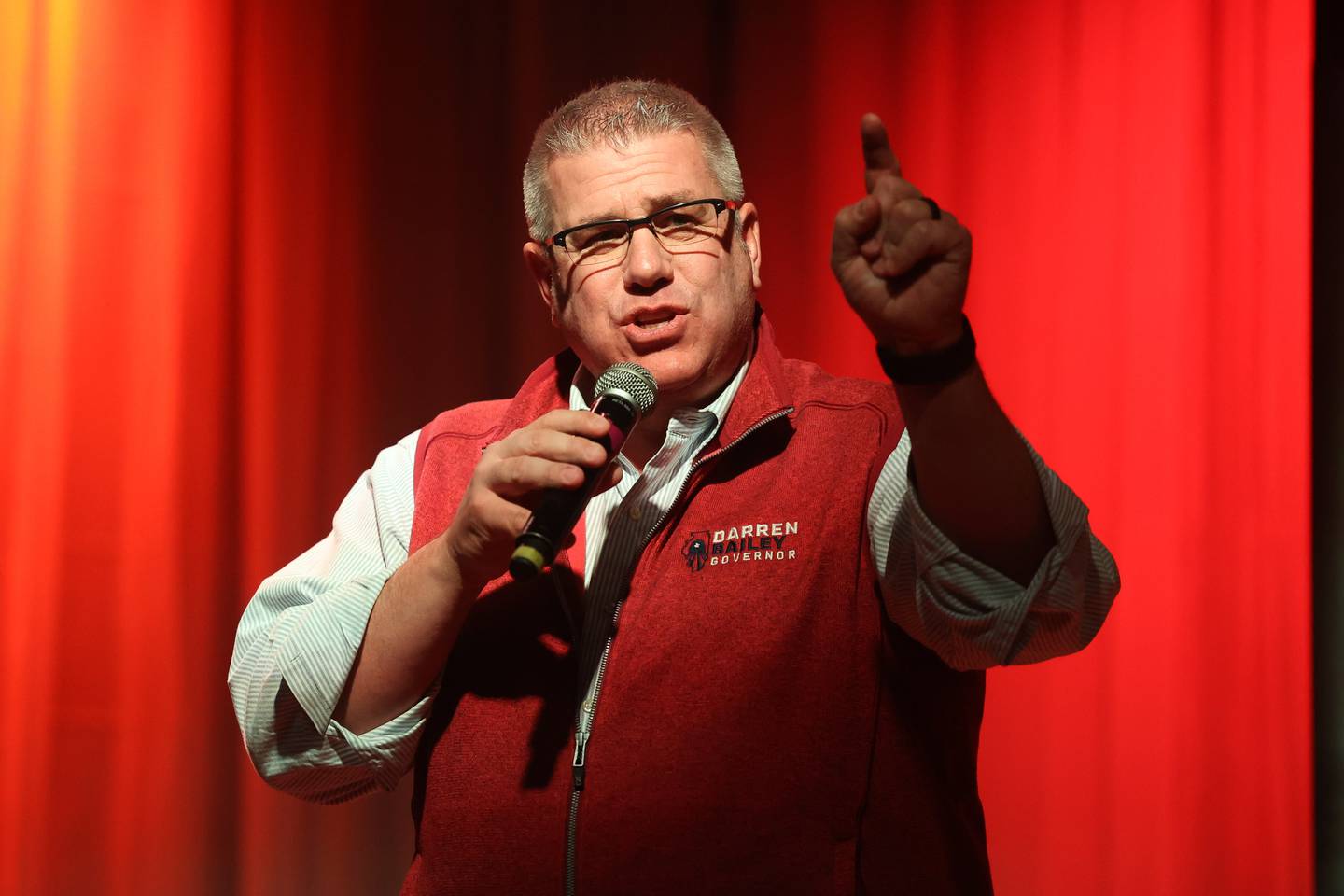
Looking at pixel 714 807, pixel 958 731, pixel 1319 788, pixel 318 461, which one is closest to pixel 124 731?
pixel 318 461

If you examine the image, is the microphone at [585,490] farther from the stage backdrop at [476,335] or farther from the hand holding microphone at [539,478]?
the stage backdrop at [476,335]

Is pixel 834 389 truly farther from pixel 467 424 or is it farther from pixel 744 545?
pixel 467 424

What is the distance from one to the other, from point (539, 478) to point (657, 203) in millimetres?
509

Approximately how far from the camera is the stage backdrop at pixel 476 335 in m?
1.98

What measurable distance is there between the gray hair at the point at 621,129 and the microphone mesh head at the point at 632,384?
1.14 ft

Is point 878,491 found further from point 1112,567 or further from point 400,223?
point 400,223

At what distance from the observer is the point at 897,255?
0.91 meters

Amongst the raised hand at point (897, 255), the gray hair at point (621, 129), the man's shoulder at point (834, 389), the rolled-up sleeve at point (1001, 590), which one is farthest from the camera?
the gray hair at point (621, 129)

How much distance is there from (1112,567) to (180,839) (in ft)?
6.40

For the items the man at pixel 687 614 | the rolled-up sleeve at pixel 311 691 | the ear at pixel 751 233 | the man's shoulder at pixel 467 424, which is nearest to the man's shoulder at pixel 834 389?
the man at pixel 687 614

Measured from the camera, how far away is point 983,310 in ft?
7.47

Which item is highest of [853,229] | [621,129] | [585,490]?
[621,129]

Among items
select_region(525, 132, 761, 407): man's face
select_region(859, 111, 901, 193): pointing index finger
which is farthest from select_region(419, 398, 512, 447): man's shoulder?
select_region(859, 111, 901, 193): pointing index finger

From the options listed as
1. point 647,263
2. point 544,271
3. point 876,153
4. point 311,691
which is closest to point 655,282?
point 647,263
